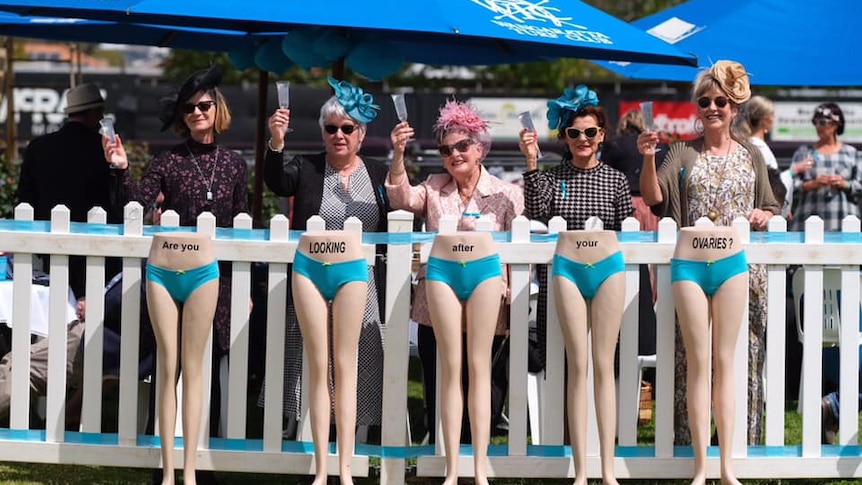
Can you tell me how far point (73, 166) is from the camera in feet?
22.4

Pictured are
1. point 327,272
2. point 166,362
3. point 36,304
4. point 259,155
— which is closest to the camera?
point 327,272

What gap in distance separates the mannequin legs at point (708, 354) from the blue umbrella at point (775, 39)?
2378 mm

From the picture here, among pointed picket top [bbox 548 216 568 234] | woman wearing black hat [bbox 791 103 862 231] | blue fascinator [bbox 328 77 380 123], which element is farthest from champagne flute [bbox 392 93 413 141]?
woman wearing black hat [bbox 791 103 862 231]

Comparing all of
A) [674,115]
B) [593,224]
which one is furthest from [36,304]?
[674,115]

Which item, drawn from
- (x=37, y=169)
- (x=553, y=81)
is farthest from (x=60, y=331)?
(x=553, y=81)

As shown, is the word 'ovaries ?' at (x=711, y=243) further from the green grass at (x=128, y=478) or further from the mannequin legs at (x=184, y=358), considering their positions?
the mannequin legs at (x=184, y=358)

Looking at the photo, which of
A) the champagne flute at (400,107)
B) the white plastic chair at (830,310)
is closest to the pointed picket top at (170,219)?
the champagne flute at (400,107)

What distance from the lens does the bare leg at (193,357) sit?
4922 mm

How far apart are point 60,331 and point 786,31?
459 centimetres

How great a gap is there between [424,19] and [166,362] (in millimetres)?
1657

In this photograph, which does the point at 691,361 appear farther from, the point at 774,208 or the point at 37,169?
the point at 37,169

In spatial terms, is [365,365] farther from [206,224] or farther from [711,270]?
[711,270]

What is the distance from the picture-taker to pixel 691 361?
4.99 m

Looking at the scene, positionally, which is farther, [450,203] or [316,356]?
[450,203]
